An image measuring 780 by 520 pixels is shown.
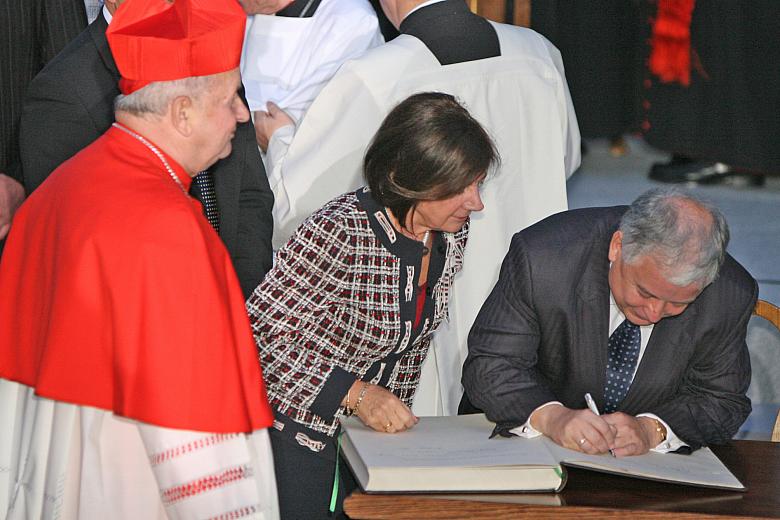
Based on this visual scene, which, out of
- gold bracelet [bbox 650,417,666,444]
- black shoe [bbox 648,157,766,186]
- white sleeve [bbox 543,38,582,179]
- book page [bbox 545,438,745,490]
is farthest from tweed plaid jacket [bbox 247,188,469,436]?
black shoe [bbox 648,157,766,186]

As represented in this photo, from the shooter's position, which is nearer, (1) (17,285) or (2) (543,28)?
(1) (17,285)

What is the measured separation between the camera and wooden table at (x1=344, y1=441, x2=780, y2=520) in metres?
1.98

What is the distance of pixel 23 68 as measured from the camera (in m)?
2.91

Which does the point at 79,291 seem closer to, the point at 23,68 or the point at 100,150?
the point at 100,150

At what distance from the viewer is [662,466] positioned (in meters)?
2.20

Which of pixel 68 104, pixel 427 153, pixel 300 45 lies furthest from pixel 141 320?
pixel 300 45

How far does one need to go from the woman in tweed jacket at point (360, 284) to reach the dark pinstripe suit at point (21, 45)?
0.90 m

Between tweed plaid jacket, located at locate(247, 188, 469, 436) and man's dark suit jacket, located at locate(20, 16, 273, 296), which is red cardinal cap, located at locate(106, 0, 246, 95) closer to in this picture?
tweed plaid jacket, located at locate(247, 188, 469, 436)

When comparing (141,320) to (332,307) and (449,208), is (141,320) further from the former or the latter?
(449,208)

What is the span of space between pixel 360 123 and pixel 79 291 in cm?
139

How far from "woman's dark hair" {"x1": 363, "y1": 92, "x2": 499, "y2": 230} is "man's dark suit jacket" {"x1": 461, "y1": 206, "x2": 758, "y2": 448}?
26 cm

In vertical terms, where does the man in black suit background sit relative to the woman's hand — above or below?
above

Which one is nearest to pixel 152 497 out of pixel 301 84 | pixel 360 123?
pixel 360 123

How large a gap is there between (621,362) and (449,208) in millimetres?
507
